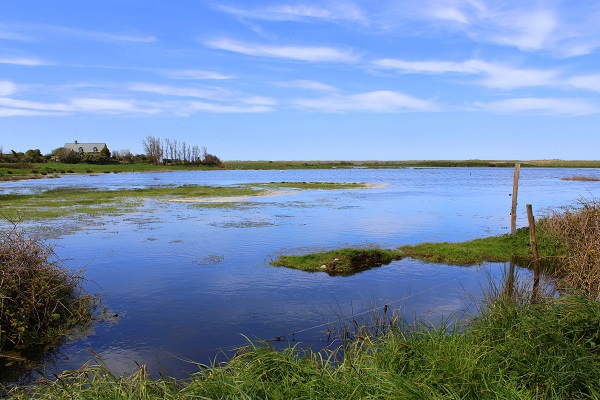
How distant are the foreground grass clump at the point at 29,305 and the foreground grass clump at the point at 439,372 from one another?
4.16 metres

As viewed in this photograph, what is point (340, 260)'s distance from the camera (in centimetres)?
1752

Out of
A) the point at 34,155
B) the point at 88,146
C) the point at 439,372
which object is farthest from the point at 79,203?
the point at 88,146

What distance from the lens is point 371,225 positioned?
27734 mm

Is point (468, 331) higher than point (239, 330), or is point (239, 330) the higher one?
point (468, 331)

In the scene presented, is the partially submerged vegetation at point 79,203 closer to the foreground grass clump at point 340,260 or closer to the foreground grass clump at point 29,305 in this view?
the foreground grass clump at point 29,305

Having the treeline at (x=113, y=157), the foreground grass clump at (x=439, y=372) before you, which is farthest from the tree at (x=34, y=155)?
the foreground grass clump at (x=439, y=372)

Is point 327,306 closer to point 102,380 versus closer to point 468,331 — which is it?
point 468,331

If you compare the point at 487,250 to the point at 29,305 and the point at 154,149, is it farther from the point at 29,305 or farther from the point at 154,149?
the point at 154,149

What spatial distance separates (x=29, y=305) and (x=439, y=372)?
9213 mm

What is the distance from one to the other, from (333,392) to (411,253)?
14.5 metres

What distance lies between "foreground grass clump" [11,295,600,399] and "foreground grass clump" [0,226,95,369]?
13.6 feet

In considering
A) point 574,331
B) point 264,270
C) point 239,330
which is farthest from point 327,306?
point 574,331

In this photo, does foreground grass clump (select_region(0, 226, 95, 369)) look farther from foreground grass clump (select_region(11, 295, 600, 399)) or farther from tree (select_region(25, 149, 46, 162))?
tree (select_region(25, 149, 46, 162))

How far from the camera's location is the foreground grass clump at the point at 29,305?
9.83m
